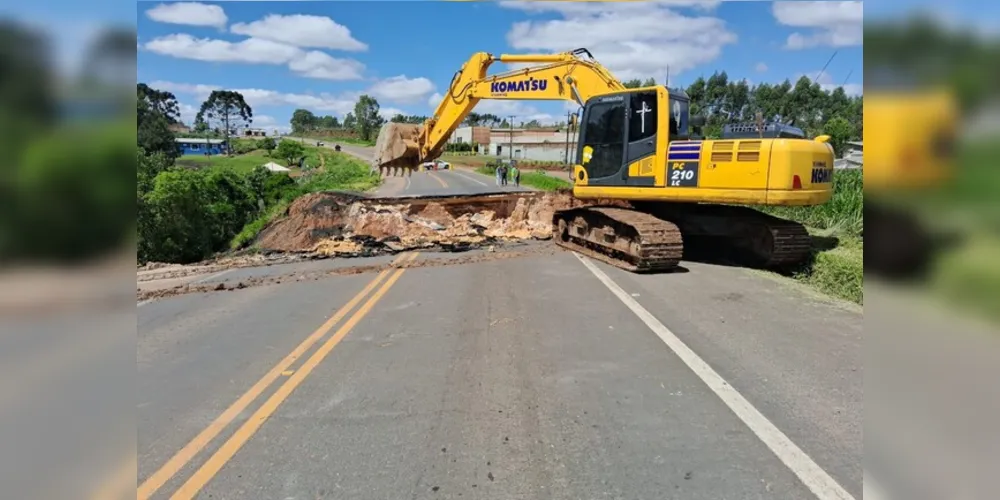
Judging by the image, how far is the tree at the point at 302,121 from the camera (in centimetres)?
15040

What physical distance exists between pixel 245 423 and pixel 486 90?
37.6 ft

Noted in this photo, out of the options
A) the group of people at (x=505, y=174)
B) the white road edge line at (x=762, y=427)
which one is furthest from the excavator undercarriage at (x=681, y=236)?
the group of people at (x=505, y=174)

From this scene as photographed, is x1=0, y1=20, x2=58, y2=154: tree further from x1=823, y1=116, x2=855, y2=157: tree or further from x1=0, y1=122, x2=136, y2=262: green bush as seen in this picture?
x1=823, y1=116, x2=855, y2=157: tree

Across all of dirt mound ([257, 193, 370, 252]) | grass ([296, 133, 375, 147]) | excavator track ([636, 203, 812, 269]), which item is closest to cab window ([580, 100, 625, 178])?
excavator track ([636, 203, 812, 269])

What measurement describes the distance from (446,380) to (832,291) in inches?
255

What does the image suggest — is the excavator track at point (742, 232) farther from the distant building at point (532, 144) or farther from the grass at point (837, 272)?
the distant building at point (532, 144)

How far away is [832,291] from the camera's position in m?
9.02

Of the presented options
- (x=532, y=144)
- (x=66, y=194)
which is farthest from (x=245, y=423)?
(x=532, y=144)

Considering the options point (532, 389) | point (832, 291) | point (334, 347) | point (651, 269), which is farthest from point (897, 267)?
point (651, 269)

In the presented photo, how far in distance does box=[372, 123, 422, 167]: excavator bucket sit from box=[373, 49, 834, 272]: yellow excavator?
1.52 meters

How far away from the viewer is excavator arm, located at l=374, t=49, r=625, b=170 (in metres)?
13.4

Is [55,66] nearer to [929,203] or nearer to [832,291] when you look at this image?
[929,203]

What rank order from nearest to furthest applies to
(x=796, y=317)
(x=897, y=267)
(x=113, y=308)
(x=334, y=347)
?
(x=897, y=267), (x=113, y=308), (x=334, y=347), (x=796, y=317)

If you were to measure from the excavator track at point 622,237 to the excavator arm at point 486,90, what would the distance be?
2.62 metres
